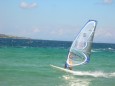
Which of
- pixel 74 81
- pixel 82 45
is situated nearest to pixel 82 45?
pixel 82 45

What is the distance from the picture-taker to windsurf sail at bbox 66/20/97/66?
2561 centimetres

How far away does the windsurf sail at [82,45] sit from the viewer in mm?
25609

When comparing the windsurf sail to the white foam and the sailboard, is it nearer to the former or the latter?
the sailboard

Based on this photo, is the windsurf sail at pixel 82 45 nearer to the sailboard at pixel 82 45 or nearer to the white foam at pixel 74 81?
the sailboard at pixel 82 45

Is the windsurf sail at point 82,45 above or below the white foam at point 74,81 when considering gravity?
above

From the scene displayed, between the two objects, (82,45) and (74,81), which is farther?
(82,45)

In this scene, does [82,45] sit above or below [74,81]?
above

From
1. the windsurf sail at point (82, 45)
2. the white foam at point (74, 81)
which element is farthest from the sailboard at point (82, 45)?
the white foam at point (74, 81)

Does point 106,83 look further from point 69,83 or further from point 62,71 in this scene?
point 62,71

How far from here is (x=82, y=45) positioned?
2638cm

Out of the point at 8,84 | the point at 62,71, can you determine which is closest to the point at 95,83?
the point at 62,71

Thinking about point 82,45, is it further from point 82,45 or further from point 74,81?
point 74,81

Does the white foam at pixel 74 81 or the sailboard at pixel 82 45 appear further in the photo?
the sailboard at pixel 82 45

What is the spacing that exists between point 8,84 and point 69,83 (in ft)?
13.7
